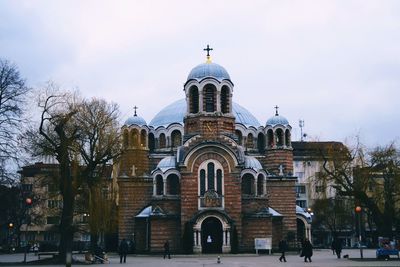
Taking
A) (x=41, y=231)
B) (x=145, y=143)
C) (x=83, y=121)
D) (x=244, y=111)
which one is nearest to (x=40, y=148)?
(x=83, y=121)

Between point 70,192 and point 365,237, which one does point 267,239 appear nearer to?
point 70,192

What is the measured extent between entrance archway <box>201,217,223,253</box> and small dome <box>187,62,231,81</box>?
42.2 ft

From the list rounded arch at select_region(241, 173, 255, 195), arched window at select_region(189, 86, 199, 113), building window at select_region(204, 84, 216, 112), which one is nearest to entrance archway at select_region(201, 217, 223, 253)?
rounded arch at select_region(241, 173, 255, 195)

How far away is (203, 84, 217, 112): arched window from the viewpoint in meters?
53.7

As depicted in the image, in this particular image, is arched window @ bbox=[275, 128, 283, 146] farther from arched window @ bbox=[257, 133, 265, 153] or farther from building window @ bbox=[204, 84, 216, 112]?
building window @ bbox=[204, 84, 216, 112]

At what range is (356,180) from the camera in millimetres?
41094

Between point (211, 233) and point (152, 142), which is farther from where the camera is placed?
point (152, 142)

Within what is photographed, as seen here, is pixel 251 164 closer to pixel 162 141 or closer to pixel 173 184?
pixel 173 184

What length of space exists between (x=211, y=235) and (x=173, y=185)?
5678 millimetres

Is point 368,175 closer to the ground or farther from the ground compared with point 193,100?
closer to the ground

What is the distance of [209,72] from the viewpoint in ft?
178

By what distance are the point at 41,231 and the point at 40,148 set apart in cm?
5351

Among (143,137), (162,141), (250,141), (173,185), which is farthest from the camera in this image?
(250,141)

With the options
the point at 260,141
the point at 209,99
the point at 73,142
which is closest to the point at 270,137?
the point at 260,141
